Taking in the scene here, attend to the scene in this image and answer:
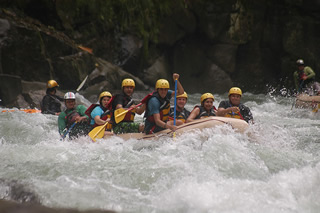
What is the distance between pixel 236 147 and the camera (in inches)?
209

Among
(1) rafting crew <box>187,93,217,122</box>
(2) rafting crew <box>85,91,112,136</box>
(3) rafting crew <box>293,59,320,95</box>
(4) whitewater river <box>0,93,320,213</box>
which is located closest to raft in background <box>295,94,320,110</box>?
(3) rafting crew <box>293,59,320,95</box>

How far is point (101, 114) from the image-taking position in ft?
22.1

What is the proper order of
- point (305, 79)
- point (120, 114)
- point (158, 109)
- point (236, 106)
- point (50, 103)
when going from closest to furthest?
point (158, 109)
point (120, 114)
point (236, 106)
point (50, 103)
point (305, 79)

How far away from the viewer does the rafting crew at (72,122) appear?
6.74 meters

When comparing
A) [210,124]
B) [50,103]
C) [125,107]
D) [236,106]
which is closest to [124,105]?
[125,107]

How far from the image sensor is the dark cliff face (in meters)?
14.2

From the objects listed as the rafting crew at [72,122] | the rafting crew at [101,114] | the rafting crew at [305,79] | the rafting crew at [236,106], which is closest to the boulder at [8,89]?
the rafting crew at [72,122]

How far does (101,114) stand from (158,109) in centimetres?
138

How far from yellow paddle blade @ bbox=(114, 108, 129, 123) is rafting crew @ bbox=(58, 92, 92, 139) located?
735 mm

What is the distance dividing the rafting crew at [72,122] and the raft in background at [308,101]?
6.54 m

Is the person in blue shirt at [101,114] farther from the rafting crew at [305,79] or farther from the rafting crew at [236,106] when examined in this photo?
the rafting crew at [305,79]

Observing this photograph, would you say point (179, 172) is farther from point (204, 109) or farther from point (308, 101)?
point (308, 101)

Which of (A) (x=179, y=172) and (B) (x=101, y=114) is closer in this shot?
(A) (x=179, y=172)

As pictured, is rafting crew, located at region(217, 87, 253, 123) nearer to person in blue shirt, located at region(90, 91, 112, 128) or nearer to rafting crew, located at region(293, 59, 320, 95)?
person in blue shirt, located at region(90, 91, 112, 128)
